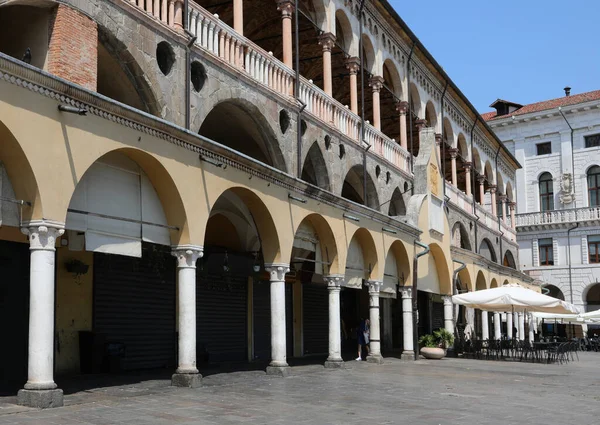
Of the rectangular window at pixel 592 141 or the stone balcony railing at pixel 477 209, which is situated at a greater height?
the rectangular window at pixel 592 141

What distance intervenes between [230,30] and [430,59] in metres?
15.0

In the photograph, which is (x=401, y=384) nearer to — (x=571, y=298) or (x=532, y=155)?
(x=571, y=298)

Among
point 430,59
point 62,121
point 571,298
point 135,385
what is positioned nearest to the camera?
point 62,121

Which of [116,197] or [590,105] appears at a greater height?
[590,105]

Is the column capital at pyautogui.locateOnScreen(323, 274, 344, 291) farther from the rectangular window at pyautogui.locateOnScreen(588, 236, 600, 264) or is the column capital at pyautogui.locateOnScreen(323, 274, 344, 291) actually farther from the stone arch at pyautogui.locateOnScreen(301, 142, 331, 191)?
the rectangular window at pyautogui.locateOnScreen(588, 236, 600, 264)

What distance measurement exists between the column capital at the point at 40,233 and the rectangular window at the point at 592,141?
4675cm

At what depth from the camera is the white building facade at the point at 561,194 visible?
49.3 metres

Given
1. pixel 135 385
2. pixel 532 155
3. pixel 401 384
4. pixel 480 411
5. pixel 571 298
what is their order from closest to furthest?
1. pixel 480 411
2. pixel 135 385
3. pixel 401 384
4. pixel 571 298
5. pixel 532 155

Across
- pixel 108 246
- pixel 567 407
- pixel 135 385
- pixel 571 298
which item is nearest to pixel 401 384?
pixel 567 407

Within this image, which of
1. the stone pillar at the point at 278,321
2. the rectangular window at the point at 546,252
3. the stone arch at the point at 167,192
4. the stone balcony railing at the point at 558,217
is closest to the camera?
the stone arch at the point at 167,192

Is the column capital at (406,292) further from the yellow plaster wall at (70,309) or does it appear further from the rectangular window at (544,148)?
the rectangular window at (544,148)

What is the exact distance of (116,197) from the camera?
11516 mm

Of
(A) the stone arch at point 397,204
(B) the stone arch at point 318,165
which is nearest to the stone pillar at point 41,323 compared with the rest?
(B) the stone arch at point 318,165

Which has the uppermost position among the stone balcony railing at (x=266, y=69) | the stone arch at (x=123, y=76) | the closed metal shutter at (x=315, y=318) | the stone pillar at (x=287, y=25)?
the stone pillar at (x=287, y=25)
